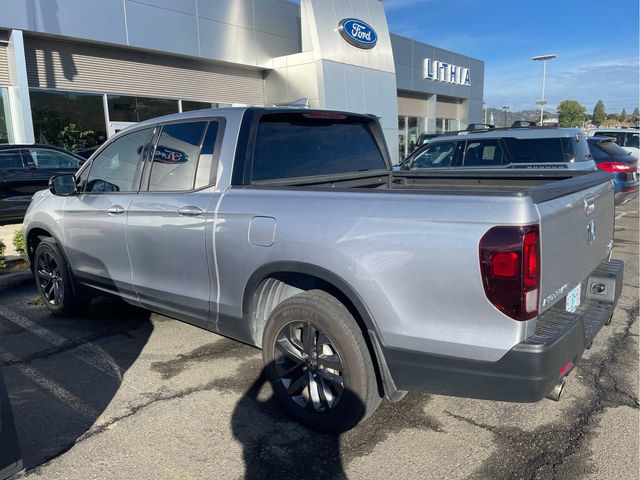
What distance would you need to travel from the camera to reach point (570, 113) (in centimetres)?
6400

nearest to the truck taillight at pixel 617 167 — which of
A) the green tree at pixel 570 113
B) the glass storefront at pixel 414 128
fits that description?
the glass storefront at pixel 414 128

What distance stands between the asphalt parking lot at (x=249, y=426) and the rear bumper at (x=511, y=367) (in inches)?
20.1

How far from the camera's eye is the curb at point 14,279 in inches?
241

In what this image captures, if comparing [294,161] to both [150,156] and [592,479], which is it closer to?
[150,156]

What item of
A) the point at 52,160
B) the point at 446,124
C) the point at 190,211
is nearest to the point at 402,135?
the point at 446,124

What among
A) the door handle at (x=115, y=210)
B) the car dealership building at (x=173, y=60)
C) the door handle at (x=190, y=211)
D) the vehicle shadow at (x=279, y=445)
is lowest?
the vehicle shadow at (x=279, y=445)

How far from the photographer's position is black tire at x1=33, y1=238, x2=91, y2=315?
4801 mm

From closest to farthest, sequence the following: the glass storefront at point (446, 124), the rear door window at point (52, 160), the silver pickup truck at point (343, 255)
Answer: the silver pickup truck at point (343, 255), the rear door window at point (52, 160), the glass storefront at point (446, 124)

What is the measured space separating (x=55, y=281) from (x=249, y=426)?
10.0 ft

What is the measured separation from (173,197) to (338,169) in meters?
1.26

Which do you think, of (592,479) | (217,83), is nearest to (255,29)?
(217,83)

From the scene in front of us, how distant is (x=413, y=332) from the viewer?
2.46m

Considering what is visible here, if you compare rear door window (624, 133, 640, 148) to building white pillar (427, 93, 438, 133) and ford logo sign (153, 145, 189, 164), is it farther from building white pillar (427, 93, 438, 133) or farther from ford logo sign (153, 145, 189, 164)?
ford logo sign (153, 145, 189, 164)

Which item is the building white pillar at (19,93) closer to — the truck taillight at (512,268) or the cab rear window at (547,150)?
the cab rear window at (547,150)
